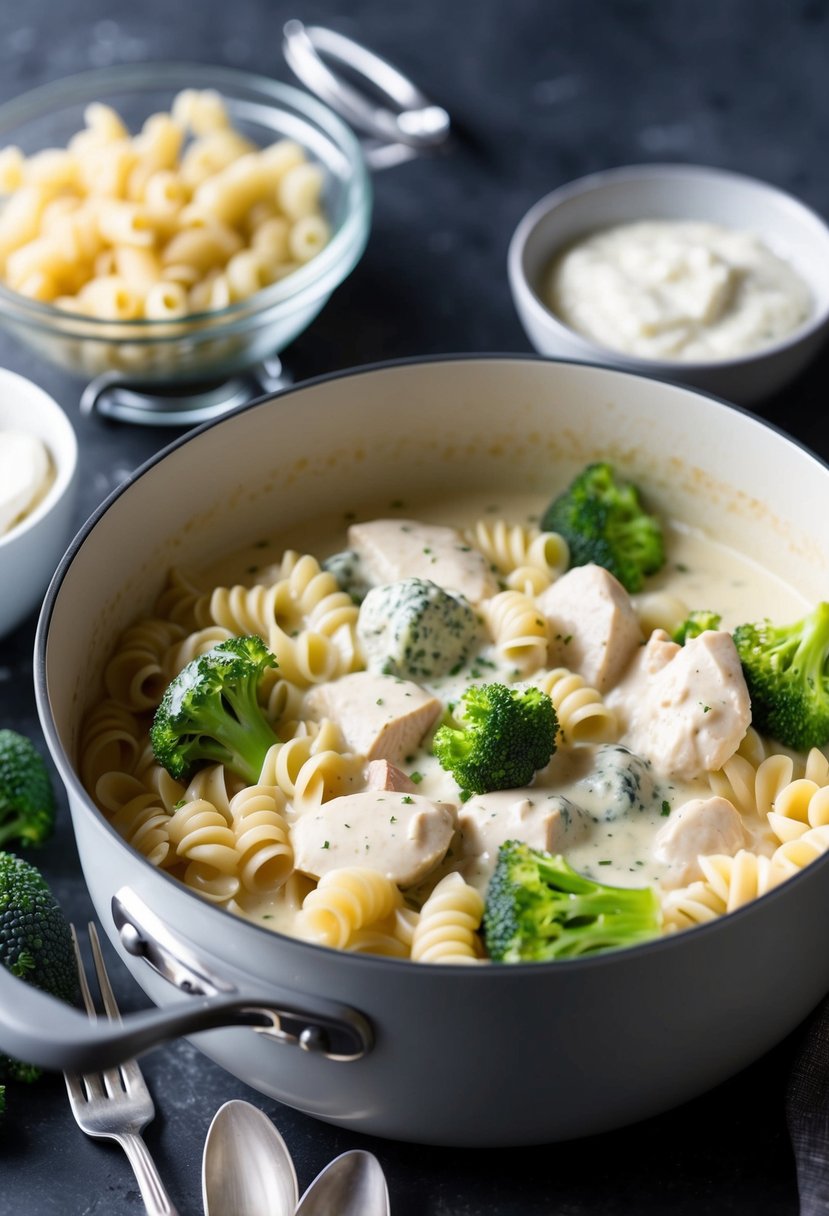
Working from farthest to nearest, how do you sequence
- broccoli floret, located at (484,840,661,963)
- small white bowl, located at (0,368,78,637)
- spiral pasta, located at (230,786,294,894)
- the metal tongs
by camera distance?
the metal tongs → small white bowl, located at (0,368,78,637) → spiral pasta, located at (230,786,294,894) → broccoli floret, located at (484,840,661,963)

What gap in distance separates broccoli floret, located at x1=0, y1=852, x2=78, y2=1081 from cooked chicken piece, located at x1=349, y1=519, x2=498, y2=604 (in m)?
1.06

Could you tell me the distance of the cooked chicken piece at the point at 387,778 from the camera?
2.68 m

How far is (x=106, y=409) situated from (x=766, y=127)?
266cm

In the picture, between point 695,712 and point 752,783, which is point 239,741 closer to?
point 695,712

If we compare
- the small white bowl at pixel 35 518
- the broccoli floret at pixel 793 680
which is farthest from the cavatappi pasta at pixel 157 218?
the broccoli floret at pixel 793 680

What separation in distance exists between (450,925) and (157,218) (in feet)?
8.11

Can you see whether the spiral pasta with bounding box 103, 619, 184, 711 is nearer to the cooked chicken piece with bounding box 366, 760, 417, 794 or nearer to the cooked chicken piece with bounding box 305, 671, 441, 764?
the cooked chicken piece with bounding box 305, 671, 441, 764

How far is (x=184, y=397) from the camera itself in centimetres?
415

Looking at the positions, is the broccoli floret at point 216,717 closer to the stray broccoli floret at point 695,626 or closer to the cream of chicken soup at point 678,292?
the stray broccoli floret at point 695,626

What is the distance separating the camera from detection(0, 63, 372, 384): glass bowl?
3.73 metres

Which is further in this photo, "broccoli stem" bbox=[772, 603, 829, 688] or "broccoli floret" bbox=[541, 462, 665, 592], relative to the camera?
"broccoli floret" bbox=[541, 462, 665, 592]

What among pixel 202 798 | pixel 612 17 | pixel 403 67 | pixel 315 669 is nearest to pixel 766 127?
pixel 612 17

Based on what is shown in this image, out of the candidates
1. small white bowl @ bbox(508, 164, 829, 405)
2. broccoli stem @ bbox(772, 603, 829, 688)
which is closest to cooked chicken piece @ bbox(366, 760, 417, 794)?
broccoli stem @ bbox(772, 603, 829, 688)

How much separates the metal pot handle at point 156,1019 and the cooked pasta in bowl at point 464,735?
14 mm
